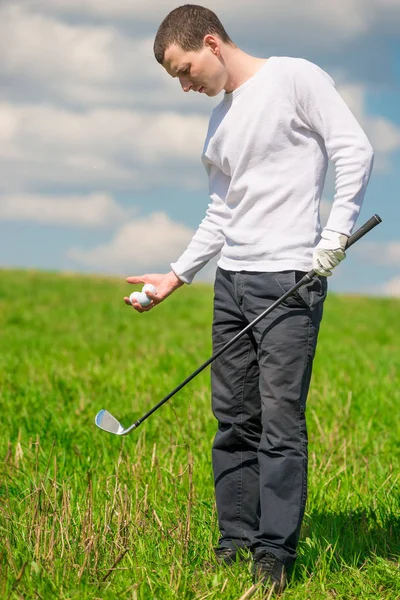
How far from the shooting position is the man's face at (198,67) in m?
3.49

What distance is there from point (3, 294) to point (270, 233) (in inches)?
557

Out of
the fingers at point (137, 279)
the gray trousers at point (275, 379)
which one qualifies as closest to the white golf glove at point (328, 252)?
the gray trousers at point (275, 379)

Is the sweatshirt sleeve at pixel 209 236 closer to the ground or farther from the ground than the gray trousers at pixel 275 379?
A: farther from the ground

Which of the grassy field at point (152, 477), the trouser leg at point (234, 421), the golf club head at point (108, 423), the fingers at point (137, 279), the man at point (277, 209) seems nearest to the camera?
the grassy field at point (152, 477)

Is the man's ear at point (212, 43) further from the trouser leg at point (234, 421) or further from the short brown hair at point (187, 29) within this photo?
the trouser leg at point (234, 421)

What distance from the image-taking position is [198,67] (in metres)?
3.49

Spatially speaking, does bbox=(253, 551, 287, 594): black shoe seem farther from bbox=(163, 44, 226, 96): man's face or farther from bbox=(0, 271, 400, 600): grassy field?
bbox=(163, 44, 226, 96): man's face

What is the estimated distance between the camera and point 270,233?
349 cm

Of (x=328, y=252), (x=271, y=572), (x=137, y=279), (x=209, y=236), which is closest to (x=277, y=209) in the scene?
(x=328, y=252)

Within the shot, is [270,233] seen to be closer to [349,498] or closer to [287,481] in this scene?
[287,481]

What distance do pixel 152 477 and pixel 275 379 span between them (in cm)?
143

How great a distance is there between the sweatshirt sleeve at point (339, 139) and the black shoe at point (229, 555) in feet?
4.72

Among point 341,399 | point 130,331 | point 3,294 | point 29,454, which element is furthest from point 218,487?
point 3,294

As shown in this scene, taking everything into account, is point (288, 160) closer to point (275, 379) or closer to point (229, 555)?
point (275, 379)
